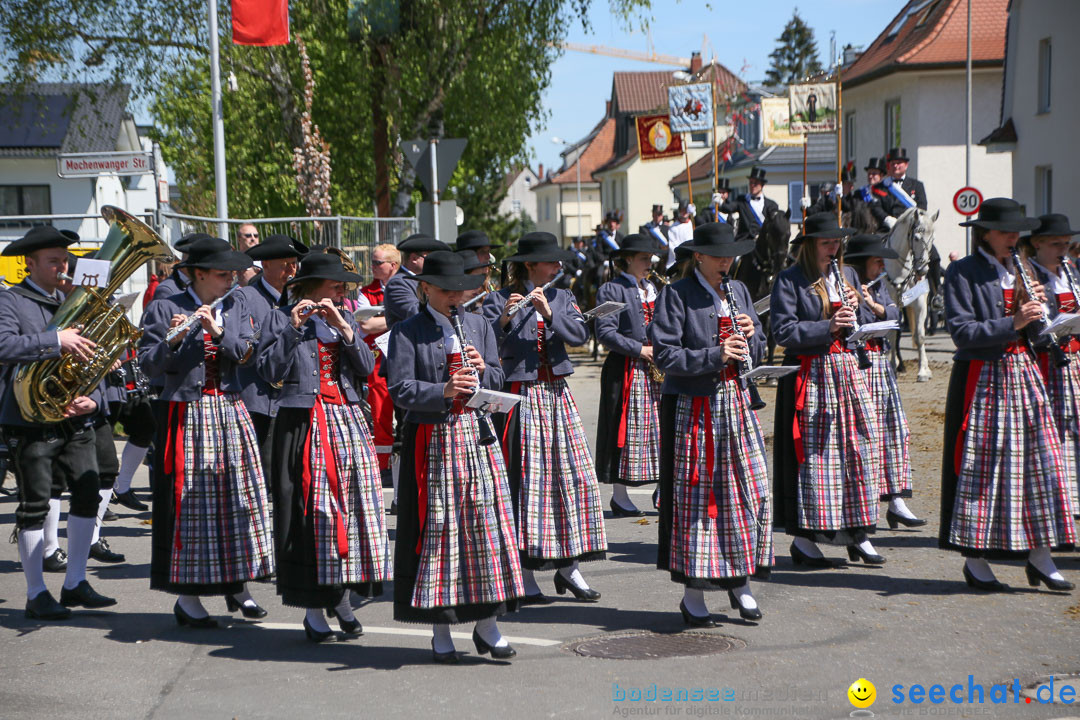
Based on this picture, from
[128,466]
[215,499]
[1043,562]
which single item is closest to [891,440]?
[1043,562]

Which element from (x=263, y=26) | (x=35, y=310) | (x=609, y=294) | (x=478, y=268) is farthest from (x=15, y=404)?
(x=263, y=26)

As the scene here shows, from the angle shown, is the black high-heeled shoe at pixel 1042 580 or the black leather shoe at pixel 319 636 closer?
the black leather shoe at pixel 319 636

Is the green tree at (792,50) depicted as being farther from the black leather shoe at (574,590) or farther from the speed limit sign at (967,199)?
the black leather shoe at (574,590)

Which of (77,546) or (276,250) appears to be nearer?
(276,250)

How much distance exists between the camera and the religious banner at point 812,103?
60.6 ft

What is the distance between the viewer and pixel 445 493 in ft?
19.7

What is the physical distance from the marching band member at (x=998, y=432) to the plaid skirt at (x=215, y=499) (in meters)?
3.83

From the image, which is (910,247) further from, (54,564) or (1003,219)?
(54,564)

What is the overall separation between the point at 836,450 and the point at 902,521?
68.1 inches

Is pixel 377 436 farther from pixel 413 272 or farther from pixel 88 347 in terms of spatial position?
pixel 88 347

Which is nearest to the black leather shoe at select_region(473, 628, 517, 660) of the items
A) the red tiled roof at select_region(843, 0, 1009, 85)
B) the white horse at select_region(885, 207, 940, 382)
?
the white horse at select_region(885, 207, 940, 382)

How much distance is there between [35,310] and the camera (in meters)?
7.31

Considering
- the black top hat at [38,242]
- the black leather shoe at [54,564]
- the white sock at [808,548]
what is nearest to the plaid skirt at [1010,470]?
the white sock at [808,548]

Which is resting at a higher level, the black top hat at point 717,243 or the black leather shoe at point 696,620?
the black top hat at point 717,243
